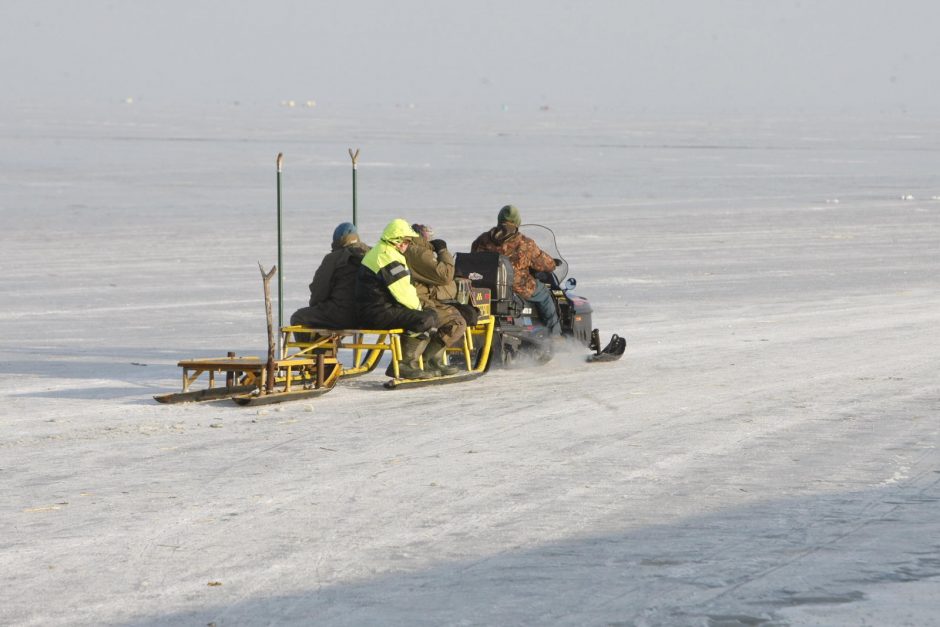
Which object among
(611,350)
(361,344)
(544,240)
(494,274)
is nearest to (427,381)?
(361,344)

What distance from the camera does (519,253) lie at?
14203 mm

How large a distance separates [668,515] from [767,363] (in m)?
6.10

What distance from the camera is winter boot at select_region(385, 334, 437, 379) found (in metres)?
12.6

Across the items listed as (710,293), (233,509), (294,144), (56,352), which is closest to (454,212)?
(710,293)

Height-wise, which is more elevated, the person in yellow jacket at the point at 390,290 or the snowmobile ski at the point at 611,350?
the person in yellow jacket at the point at 390,290

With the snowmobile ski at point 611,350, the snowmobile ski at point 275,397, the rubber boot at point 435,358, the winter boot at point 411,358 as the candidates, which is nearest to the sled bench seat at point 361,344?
the winter boot at point 411,358

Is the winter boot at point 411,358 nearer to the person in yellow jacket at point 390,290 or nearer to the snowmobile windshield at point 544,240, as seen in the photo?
the person in yellow jacket at point 390,290

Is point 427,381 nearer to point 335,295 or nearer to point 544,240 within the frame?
point 335,295

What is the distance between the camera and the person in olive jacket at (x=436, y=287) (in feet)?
42.1

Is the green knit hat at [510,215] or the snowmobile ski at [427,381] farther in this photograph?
the green knit hat at [510,215]

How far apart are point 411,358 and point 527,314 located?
79.1 inches

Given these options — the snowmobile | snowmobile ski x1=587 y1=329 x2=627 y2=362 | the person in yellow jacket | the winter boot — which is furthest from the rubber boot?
snowmobile ski x1=587 y1=329 x2=627 y2=362

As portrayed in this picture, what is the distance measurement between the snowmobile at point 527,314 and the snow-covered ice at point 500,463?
258 mm

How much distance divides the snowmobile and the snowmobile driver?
127 millimetres
